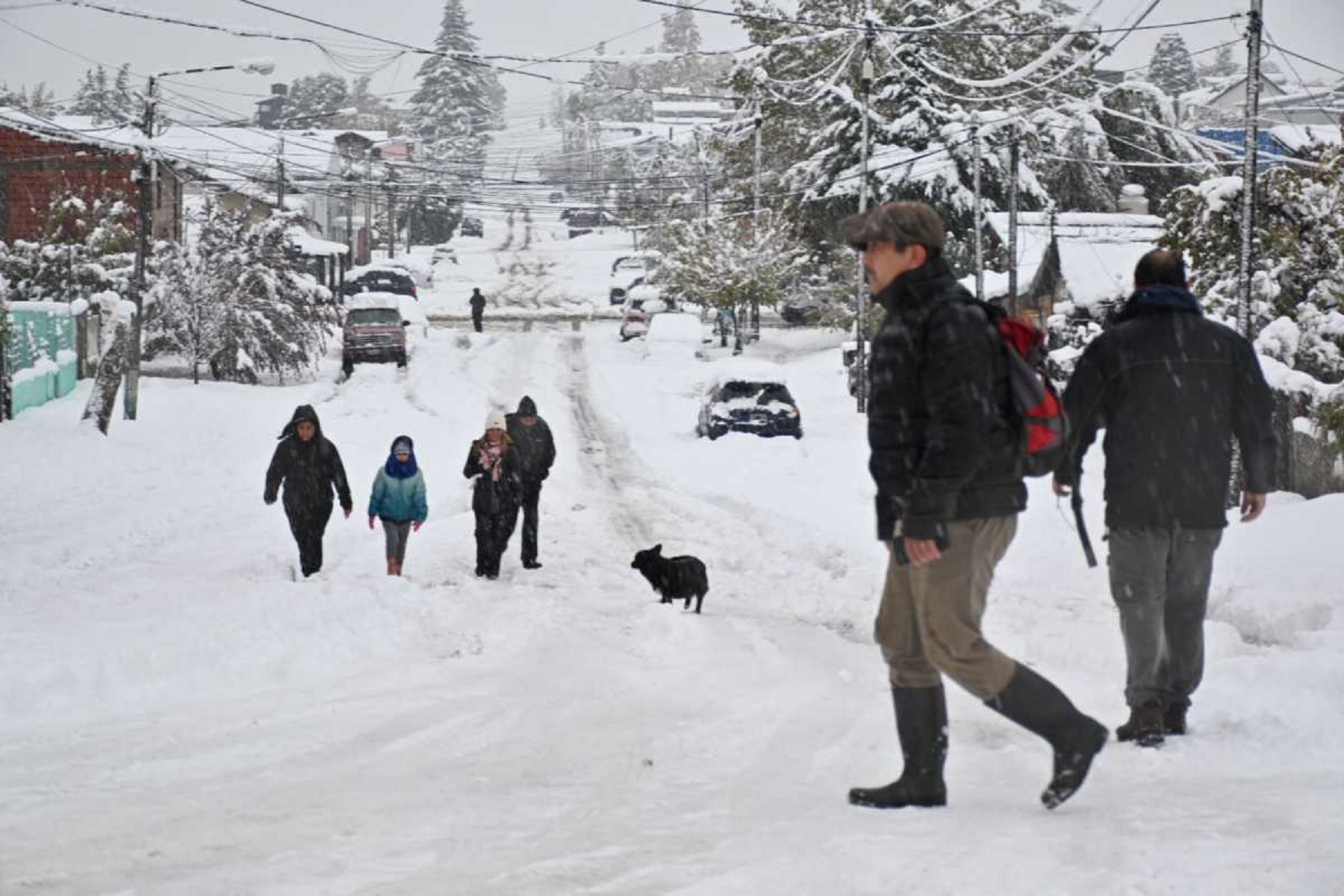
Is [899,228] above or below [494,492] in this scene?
above

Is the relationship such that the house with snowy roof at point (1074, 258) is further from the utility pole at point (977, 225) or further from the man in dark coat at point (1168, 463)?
the man in dark coat at point (1168, 463)

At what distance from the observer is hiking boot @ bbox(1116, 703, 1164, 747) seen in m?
5.69

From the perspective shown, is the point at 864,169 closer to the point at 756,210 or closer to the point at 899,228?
the point at 756,210

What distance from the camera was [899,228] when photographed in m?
4.50

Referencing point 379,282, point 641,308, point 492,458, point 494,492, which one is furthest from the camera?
point 379,282

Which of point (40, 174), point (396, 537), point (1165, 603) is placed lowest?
point (396, 537)

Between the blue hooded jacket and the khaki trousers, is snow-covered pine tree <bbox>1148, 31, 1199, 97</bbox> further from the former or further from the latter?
the khaki trousers

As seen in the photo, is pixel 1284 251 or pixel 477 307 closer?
pixel 1284 251

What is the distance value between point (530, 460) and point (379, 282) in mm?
51818

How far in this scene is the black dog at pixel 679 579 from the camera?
11719 millimetres

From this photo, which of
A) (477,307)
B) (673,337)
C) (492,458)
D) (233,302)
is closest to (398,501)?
(492,458)

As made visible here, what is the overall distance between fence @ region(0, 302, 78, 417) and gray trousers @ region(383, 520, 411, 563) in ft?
53.7

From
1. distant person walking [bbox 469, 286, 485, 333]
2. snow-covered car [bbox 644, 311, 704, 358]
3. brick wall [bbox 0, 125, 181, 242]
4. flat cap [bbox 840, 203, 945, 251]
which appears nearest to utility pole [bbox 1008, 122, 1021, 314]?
snow-covered car [bbox 644, 311, 704, 358]

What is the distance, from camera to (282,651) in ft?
27.9
